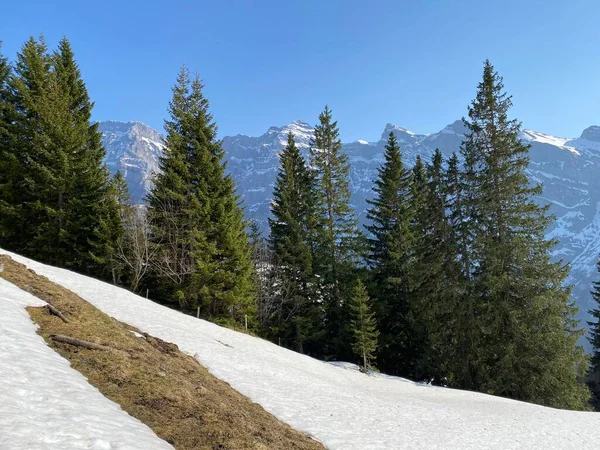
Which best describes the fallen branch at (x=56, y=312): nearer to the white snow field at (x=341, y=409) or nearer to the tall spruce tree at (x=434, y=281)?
the white snow field at (x=341, y=409)

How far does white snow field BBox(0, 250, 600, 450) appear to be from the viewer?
29.8ft

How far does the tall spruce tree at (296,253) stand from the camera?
32.0 meters

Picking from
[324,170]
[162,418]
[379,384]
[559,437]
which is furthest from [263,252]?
[162,418]

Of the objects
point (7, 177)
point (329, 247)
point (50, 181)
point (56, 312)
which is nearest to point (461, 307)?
point (329, 247)

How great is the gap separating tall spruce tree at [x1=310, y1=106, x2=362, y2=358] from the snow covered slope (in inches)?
1050

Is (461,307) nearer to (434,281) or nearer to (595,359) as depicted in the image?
(434,281)

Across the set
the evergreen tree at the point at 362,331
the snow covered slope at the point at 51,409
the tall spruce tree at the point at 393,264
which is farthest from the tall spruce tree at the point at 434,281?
the snow covered slope at the point at 51,409

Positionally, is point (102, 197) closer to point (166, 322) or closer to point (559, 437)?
point (166, 322)

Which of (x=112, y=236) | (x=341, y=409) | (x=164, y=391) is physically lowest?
(x=341, y=409)

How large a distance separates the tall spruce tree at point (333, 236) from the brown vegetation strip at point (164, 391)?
2289 centimetres

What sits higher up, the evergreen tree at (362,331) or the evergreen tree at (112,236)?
the evergreen tree at (112,236)

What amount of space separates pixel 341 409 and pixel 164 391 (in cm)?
582

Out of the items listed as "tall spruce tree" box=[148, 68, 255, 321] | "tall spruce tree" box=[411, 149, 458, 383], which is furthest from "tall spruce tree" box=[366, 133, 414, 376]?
"tall spruce tree" box=[148, 68, 255, 321]

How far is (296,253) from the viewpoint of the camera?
108ft
